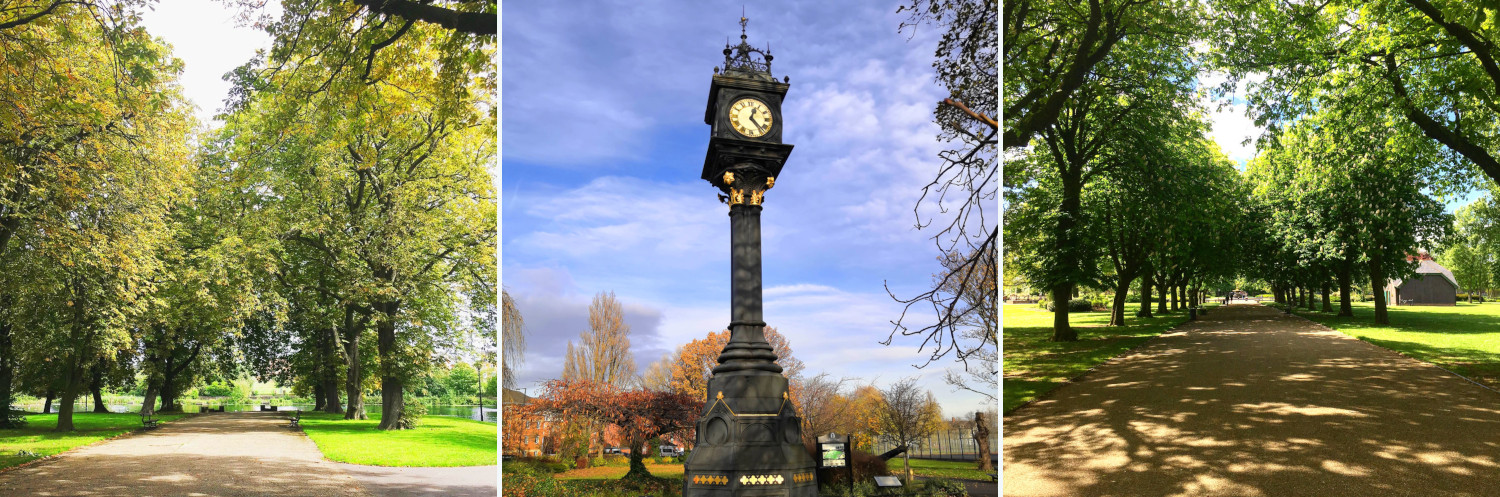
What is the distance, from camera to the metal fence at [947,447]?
400 inches

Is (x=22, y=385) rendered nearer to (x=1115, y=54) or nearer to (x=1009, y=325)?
(x=1115, y=54)

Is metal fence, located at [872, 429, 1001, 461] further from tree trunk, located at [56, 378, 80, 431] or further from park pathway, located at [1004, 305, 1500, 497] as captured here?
tree trunk, located at [56, 378, 80, 431]

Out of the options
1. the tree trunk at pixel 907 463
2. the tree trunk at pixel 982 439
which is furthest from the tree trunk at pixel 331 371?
the tree trunk at pixel 982 439

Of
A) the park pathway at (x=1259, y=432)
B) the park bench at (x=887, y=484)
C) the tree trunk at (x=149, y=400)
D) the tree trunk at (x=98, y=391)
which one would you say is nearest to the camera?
the park pathway at (x=1259, y=432)

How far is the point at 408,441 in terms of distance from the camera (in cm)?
952

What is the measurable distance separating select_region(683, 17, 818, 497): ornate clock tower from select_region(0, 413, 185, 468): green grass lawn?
5.79m

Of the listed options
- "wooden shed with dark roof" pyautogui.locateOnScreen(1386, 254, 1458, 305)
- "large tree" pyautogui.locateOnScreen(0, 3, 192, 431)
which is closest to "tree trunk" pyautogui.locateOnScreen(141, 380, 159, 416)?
"large tree" pyautogui.locateOnScreen(0, 3, 192, 431)

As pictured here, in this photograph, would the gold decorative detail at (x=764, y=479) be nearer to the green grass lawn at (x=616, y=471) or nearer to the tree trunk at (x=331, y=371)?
the green grass lawn at (x=616, y=471)

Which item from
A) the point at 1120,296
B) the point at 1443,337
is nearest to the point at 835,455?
the point at 1120,296

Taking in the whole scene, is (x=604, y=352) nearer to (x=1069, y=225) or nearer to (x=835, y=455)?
(x=835, y=455)

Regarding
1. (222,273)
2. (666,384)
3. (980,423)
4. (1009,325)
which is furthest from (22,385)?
(1009,325)

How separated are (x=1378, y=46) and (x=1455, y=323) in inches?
486

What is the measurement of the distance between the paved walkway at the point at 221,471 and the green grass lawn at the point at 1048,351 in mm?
6129

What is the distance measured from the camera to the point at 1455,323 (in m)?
19.8
